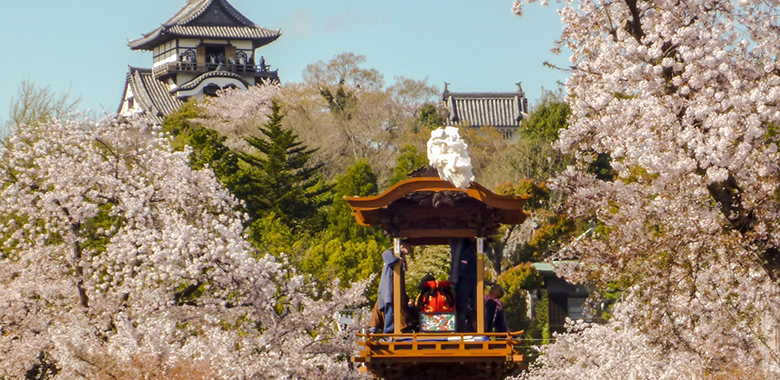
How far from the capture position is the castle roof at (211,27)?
53562mm

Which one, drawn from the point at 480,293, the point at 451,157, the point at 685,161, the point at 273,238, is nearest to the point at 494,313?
the point at 480,293

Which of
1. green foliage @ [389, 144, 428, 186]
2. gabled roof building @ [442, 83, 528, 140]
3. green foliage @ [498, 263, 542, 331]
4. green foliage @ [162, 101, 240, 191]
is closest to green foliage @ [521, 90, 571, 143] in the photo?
green foliage @ [389, 144, 428, 186]

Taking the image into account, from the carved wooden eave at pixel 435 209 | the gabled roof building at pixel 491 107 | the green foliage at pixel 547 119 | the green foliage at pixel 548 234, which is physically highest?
the gabled roof building at pixel 491 107

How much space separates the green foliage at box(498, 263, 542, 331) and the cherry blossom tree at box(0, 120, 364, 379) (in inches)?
419

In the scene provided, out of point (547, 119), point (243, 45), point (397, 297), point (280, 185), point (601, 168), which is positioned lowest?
point (397, 297)

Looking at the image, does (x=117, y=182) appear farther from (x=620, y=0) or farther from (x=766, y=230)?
(x=766, y=230)

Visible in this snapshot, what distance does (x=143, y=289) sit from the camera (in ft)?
47.5

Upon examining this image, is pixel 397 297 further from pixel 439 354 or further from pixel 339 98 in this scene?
pixel 339 98

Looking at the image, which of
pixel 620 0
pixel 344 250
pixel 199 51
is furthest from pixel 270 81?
pixel 620 0

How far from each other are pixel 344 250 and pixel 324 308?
8.32 m

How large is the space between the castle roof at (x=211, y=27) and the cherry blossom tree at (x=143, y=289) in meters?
37.8

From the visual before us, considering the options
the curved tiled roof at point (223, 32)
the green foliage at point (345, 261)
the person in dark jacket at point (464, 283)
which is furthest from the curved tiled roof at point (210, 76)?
the person in dark jacket at point (464, 283)

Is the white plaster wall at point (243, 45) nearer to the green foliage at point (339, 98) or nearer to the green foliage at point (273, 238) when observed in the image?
the green foliage at point (339, 98)

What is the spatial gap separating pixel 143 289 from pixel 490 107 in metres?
34.4
